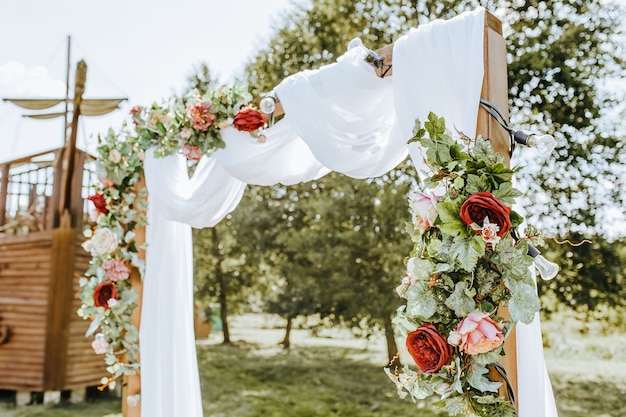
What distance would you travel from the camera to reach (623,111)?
7.20 meters

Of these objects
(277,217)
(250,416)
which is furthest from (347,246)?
(250,416)

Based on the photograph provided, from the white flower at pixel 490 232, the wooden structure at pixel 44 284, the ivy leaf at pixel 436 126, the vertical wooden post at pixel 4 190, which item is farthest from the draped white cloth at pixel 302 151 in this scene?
the vertical wooden post at pixel 4 190

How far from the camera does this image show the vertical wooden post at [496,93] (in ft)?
6.38

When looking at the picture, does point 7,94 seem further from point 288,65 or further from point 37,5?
point 288,65

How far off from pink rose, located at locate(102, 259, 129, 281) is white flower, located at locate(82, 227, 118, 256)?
79 mm

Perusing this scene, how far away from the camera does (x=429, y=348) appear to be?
175cm

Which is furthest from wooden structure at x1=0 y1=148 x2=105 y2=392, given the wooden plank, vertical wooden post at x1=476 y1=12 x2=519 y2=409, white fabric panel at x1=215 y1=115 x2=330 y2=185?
vertical wooden post at x1=476 y1=12 x2=519 y2=409

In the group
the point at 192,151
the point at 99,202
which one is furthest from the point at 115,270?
the point at 192,151

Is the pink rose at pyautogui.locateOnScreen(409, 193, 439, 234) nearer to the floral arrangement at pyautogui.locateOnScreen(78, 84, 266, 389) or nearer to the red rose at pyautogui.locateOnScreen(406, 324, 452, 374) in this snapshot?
the red rose at pyautogui.locateOnScreen(406, 324, 452, 374)

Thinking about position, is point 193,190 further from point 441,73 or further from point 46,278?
point 46,278

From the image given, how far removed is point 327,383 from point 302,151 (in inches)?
250

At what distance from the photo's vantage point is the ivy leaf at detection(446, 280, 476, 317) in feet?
5.71

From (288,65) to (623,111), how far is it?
467cm

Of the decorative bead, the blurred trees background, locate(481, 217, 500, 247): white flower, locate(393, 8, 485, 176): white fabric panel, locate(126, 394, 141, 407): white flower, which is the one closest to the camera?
locate(481, 217, 500, 247): white flower
